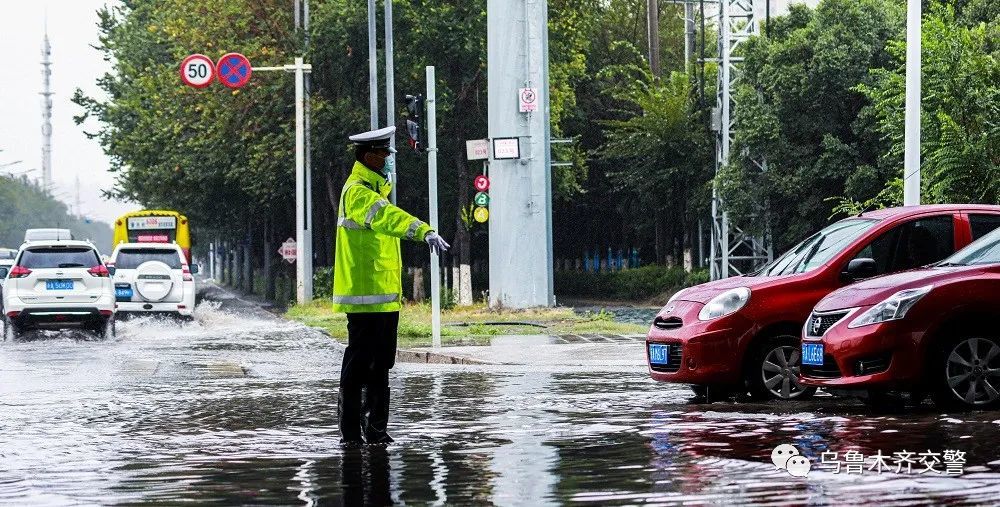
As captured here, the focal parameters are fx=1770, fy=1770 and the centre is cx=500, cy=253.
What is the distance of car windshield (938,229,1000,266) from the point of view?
12531mm

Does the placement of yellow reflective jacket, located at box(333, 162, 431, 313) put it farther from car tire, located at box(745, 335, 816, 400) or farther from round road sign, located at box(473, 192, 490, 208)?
round road sign, located at box(473, 192, 490, 208)

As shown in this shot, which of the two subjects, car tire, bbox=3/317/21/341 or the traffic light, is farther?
car tire, bbox=3/317/21/341

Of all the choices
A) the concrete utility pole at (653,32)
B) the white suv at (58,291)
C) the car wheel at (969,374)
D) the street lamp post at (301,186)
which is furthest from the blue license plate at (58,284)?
the concrete utility pole at (653,32)

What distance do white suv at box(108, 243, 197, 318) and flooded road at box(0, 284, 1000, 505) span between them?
56.2ft

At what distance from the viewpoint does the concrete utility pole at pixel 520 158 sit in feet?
118

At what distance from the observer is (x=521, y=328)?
3033 cm

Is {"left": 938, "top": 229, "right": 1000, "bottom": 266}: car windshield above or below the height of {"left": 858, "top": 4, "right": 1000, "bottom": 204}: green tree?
below

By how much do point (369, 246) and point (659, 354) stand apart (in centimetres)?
413

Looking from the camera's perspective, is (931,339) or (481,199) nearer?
(931,339)

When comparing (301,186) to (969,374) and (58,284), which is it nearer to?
(58,284)

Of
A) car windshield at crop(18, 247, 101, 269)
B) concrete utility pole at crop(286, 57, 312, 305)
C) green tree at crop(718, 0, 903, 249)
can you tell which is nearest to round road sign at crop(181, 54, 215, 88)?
concrete utility pole at crop(286, 57, 312, 305)

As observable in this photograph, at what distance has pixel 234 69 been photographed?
4697cm

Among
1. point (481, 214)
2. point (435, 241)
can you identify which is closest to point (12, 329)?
point (481, 214)

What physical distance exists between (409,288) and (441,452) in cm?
4659
